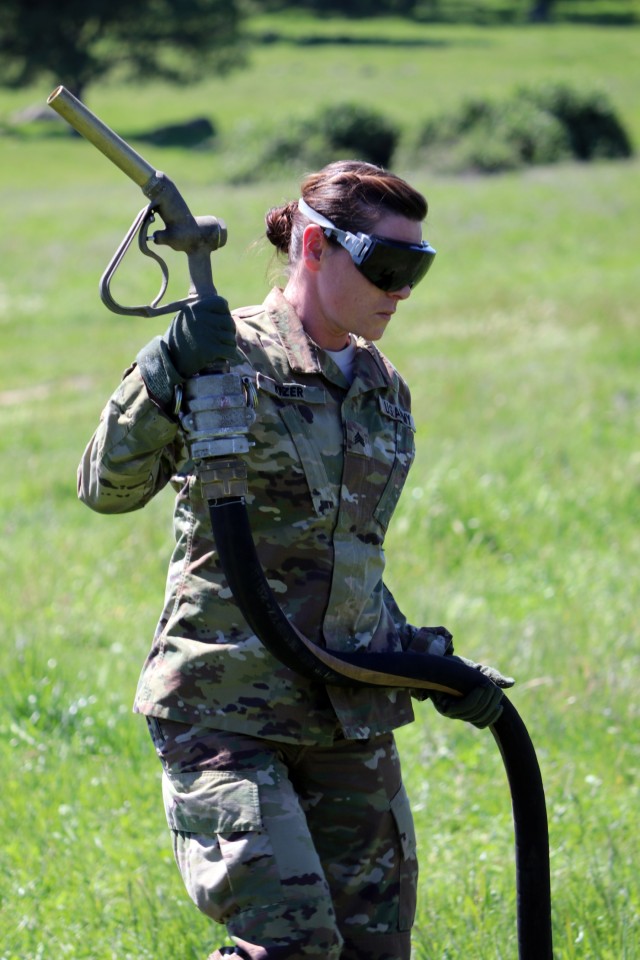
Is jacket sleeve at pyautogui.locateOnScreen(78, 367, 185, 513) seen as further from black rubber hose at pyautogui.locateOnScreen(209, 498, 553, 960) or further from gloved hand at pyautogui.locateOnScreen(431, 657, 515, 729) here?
gloved hand at pyautogui.locateOnScreen(431, 657, 515, 729)

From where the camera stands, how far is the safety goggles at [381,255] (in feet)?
10.6

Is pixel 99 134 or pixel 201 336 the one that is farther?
pixel 99 134

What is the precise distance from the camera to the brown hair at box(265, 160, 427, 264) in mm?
3277

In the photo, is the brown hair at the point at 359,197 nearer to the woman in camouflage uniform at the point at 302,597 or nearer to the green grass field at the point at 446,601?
the woman in camouflage uniform at the point at 302,597

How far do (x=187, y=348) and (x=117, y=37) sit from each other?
67088 mm

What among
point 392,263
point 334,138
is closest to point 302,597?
point 392,263

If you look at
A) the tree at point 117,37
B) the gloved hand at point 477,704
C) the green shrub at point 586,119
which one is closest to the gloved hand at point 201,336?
the gloved hand at point 477,704

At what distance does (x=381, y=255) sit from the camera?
323cm

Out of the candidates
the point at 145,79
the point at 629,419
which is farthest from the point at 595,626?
the point at 145,79

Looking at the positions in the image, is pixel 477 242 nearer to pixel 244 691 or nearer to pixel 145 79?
pixel 244 691

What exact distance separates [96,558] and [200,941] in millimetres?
4493

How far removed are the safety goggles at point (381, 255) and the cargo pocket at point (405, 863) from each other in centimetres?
123

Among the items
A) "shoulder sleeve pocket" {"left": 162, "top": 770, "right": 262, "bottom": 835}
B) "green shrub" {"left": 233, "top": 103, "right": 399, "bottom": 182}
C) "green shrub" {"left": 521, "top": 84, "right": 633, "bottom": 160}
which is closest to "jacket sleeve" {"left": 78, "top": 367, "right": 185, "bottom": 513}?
"shoulder sleeve pocket" {"left": 162, "top": 770, "right": 262, "bottom": 835}

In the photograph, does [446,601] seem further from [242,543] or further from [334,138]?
[334,138]
